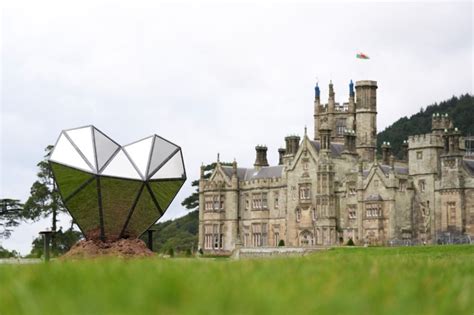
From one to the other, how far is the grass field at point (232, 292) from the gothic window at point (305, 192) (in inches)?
2586

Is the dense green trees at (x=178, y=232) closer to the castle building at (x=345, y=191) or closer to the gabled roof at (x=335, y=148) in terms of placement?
the castle building at (x=345, y=191)

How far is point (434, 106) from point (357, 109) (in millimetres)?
53118

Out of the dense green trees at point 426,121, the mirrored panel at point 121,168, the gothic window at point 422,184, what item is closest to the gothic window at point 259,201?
the gothic window at point 422,184

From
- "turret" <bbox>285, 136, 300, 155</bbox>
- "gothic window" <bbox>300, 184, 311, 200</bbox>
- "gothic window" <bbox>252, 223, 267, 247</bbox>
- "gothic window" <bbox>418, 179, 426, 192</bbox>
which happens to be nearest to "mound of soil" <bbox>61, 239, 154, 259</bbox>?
"gothic window" <bbox>418, 179, 426, 192</bbox>

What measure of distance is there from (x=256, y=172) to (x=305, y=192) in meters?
8.46

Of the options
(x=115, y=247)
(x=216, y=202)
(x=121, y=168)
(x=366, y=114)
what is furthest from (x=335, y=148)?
(x=115, y=247)

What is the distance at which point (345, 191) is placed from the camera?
245 feet

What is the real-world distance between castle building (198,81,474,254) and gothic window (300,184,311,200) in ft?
0.26

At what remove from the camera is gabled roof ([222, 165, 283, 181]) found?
82.9 metres

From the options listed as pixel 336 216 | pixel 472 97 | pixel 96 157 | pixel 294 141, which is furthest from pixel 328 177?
pixel 472 97

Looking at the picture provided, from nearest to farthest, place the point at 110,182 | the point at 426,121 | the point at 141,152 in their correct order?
1. the point at 110,182
2. the point at 141,152
3. the point at 426,121

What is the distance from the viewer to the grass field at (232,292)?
7.04m

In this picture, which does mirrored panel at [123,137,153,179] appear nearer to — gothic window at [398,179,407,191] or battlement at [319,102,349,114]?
gothic window at [398,179,407,191]

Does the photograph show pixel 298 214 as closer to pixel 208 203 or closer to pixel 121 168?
pixel 208 203
